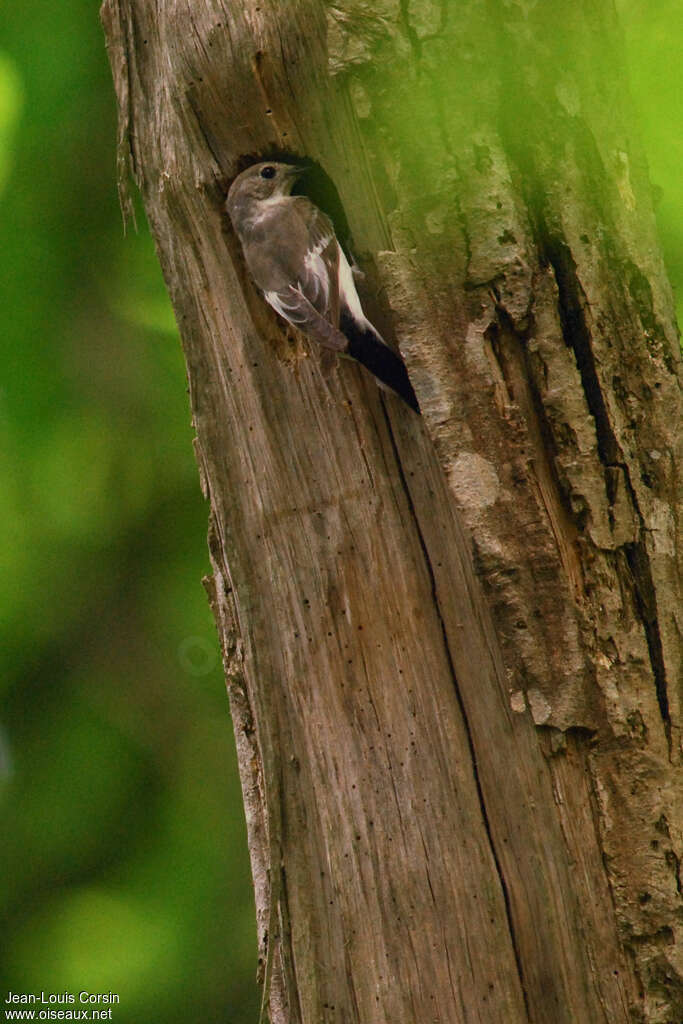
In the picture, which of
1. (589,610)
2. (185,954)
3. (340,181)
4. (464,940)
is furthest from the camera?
(185,954)

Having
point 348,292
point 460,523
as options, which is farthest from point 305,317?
point 460,523

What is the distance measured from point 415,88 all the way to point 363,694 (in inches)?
47.7

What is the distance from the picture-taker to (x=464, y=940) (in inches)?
84.7

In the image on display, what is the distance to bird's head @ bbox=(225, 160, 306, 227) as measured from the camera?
7.89ft

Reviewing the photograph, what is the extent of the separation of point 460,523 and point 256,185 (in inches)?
35.6

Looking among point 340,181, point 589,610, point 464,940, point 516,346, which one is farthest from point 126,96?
point 464,940

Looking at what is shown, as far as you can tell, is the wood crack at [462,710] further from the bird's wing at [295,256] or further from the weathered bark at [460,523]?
the bird's wing at [295,256]

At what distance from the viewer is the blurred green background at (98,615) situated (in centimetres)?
444

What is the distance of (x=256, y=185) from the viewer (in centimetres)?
245

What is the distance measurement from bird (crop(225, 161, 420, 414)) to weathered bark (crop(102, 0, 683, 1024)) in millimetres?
60

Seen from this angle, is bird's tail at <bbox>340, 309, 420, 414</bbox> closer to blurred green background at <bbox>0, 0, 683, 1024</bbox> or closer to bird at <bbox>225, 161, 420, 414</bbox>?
bird at <bbox>225, 161, 420, 414</bbox>

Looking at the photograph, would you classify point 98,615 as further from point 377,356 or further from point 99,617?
point 377,356

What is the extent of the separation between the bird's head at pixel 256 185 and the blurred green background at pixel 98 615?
189 cm

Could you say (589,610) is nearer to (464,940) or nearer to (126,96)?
(464,940)
